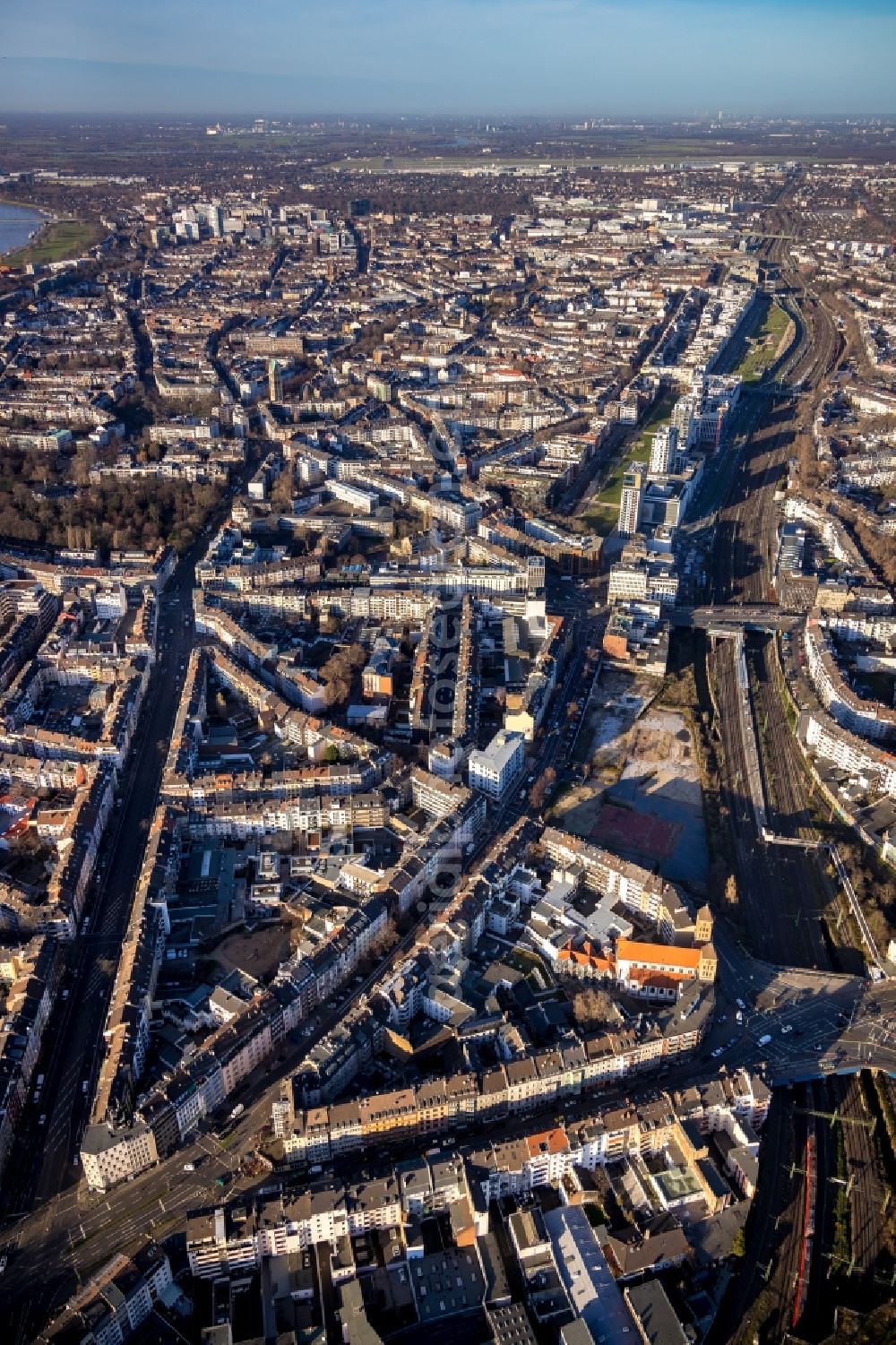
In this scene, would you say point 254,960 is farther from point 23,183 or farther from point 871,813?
point 23,183

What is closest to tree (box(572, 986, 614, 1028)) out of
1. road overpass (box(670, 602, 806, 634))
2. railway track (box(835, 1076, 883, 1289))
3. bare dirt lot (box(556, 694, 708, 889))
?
railway track (box(835, 1076, 883, 1289))

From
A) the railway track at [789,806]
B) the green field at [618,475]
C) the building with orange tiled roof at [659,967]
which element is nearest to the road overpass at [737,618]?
the railway track at [789,806]

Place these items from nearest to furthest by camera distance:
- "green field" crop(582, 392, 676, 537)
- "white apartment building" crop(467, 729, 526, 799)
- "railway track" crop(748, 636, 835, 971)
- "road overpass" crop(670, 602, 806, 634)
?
1. "railway track" crop(748, 636, 835, 971)
2. "white apartment building" crop(467, 729, 526, 799)
3. "road overpass" crop(670, 602, 806, 634)
4. "green field" crop(582, 392, 676, 537)

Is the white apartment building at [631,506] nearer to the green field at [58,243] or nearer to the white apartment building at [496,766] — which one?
the white apartment building at [496,766]

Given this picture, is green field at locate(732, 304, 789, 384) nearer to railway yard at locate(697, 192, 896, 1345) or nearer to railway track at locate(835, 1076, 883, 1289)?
railway yard at locate(697, 192, 896, 1345)

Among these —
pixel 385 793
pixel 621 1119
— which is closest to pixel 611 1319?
pixel 621 1119

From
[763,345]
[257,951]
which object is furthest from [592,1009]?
[763,345]
